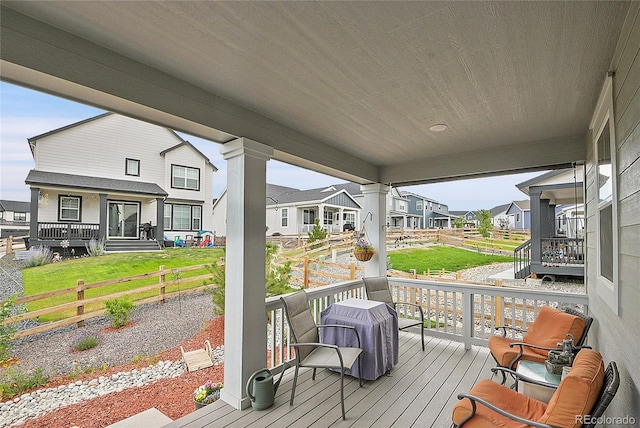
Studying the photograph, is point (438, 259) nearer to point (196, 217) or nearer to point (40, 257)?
point (196, 217)

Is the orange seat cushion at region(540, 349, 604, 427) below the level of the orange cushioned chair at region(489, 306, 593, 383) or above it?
above

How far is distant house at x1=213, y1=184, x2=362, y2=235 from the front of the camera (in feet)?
11.8

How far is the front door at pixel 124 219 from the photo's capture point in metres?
2.71

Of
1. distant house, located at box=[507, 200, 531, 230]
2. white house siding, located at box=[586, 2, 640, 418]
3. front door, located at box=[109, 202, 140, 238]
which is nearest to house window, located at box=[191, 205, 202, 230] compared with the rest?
front door, located at box=[109, 202, 140, 238]

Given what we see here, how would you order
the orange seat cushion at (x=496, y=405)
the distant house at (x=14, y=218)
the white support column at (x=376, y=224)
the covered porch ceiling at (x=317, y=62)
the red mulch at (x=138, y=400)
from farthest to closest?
the white support column at (x=376, y=224)
the red mulch at (x=138, y=400)
the distant house at (x=14, y=218)
the orange seat cushion at (x=496, y=405)
the covered porch ceiling at (x=317, y=62)

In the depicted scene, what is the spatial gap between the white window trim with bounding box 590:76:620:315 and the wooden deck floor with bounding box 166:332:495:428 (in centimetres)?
163

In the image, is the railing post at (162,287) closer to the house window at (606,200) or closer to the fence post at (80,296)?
the fence post at (80,296)

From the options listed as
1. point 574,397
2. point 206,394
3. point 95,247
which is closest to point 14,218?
point 95,247

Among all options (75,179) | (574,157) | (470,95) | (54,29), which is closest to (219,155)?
(75,179)

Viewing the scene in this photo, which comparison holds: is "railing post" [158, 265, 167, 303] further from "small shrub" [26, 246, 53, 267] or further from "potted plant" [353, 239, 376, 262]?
"potted plant" [353, 239, 376, 262]

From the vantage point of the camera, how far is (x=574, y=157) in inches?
147

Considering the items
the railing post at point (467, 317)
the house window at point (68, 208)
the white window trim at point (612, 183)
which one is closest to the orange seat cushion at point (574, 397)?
the white window trim at point (612, 183)

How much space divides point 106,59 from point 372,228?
4293 mm

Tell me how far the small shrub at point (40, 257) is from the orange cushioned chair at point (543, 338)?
4.27 m
